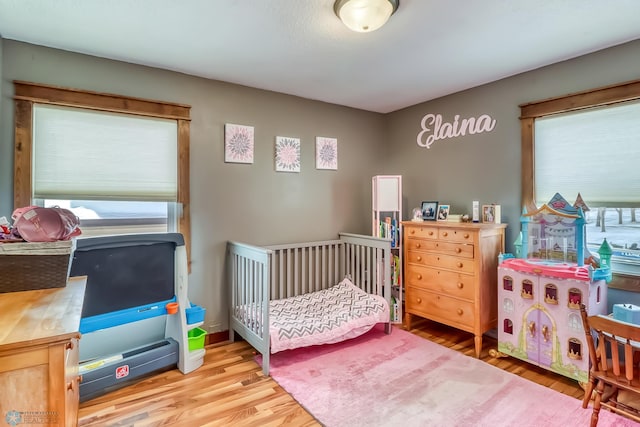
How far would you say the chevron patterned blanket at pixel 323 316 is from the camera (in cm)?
257

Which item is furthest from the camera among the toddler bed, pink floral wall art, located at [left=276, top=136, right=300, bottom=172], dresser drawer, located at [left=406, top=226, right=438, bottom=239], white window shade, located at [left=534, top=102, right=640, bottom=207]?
pink floral wall art, located at [left=276, top=136, right=300, bottom=172]

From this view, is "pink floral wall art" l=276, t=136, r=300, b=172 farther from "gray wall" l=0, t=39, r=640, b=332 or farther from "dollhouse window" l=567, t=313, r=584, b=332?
"dollhouse window" l=567, t=313, r=584, b=332

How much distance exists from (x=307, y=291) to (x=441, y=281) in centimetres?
135

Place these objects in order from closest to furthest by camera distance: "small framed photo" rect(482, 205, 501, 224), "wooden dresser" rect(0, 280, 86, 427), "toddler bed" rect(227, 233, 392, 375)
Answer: "wooden dresser" rect(0, 280, 86, 427), "toddler bed" rect(227, 233, 392, 375), "small framed photo" rect(482, 205, 501, 224)

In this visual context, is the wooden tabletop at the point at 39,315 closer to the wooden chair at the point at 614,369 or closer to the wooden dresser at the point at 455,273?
the wooden chair at the point at 614,369

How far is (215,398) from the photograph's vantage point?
2133mm

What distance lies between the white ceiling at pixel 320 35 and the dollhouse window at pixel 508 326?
2.05m

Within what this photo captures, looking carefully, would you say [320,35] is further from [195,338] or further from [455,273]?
[195,338]

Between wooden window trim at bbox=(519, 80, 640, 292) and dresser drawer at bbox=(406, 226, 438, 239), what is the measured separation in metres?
0.78

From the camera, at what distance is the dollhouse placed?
7.32ft

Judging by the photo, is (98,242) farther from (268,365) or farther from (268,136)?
(268,136)

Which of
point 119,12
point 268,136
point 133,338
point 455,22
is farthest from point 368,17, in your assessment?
point 133,338

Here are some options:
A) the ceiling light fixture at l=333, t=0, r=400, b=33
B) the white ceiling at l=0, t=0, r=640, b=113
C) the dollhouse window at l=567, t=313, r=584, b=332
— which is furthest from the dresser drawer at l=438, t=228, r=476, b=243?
the ceiling light fixture at l=333, t=0, r=400, b=33

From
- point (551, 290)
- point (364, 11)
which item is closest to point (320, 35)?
point (364, 11)
